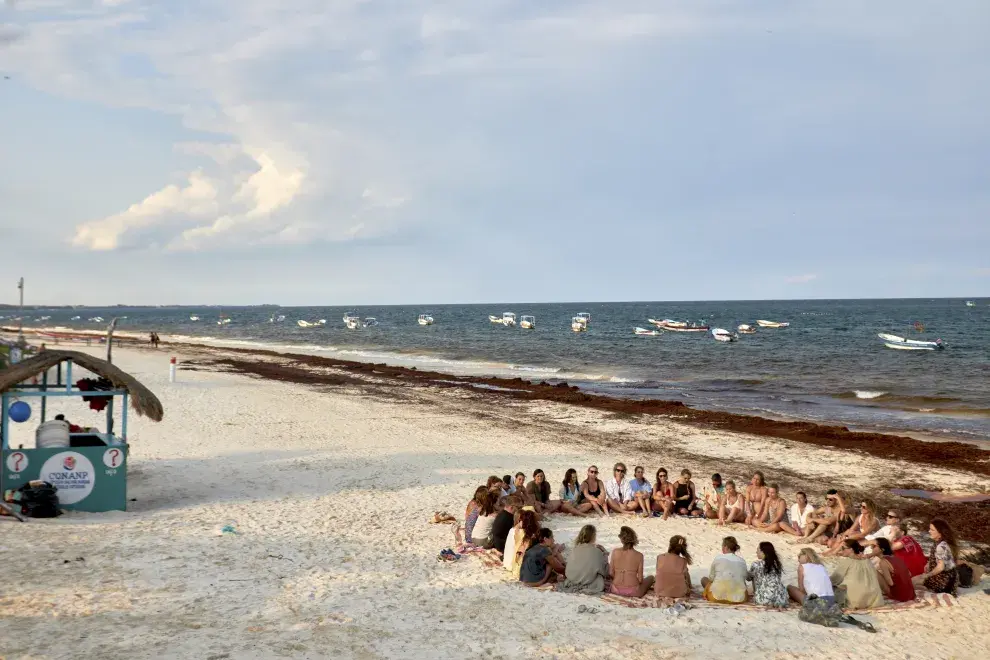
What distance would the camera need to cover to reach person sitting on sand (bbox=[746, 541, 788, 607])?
875 centimetres

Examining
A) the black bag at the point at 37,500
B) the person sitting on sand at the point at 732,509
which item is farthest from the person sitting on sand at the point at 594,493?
the black bag at the point at 37,500

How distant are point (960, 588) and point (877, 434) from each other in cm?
1318

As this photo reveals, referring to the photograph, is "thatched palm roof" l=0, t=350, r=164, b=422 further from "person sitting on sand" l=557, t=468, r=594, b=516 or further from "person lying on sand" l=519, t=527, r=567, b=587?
"person sitting on sand" l=557, t=468, r=594, b=516

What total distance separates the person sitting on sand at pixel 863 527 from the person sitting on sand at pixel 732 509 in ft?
4.95

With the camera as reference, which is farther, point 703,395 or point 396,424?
point 703,395

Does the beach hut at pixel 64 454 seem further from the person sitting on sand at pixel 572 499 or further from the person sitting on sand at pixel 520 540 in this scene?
the person sitting on sand at pixel 572 499

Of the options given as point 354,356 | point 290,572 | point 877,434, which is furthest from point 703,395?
point 354,356

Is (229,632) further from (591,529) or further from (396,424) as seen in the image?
(396,424)

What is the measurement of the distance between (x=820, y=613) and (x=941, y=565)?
Answer: 2191 mm

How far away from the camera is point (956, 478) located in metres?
16.3

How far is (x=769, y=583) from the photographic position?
881 cm

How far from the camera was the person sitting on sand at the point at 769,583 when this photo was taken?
344 inches

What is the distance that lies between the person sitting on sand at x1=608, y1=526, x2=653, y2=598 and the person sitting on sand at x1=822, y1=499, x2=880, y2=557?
3.79 metres

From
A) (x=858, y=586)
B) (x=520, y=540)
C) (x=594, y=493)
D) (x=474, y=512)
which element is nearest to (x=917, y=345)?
(x=594, y=493)
